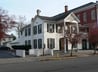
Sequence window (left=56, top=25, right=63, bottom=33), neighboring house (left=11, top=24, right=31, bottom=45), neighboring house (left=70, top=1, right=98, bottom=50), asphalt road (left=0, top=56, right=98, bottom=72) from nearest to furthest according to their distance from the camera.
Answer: asphalt road (left=0, top=56, right=98, bottom=72), window (left=56, top=25, right=63, bottom=33), neighboring house (left=70, top=1, right=98, bottom=50), neighboring house (left=11, top=24, right=31, bottom=45)

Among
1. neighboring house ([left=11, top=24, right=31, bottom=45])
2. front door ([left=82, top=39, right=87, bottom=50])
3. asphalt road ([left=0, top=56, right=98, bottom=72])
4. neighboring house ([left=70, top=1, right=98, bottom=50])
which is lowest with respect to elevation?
asphalt road ([left=0, top=56, right=98, bottom=72])

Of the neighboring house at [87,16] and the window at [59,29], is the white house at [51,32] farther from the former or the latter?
the neighboring house at [87,16]

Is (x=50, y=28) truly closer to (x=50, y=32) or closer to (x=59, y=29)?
(x=50, y=32)

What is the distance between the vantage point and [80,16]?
58.3m

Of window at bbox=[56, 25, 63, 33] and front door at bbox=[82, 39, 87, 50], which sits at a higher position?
window at bbox=[56, 25, 63, 33]

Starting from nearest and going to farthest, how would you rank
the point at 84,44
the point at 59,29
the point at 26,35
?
1. the point at 59,29
2. the point at 84,44
3. the point at 26,35

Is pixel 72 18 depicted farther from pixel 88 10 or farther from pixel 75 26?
pixel 88 10

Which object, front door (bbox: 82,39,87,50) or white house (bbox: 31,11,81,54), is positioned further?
front door (bbox: 82,39,87,50)

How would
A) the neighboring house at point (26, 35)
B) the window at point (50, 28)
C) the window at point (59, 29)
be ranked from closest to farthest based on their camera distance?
the window at point (50, 28)
the window at point (59, 29)
the neighboring house at point (26, 35)

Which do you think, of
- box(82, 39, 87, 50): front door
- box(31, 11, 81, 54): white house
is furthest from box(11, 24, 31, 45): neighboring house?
box(82, 39, 87, 50): front door

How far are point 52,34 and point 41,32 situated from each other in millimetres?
2273

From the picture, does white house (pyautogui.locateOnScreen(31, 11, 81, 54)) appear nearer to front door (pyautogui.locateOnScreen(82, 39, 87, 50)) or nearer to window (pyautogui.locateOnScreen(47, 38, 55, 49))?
window (pyautogui.locateOnScreen(47, 38, 55, 49))

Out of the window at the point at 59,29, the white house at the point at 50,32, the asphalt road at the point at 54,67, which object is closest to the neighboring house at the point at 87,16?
the white house at the point at 50,32

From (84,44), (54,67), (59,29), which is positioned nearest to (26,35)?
(59,29)
